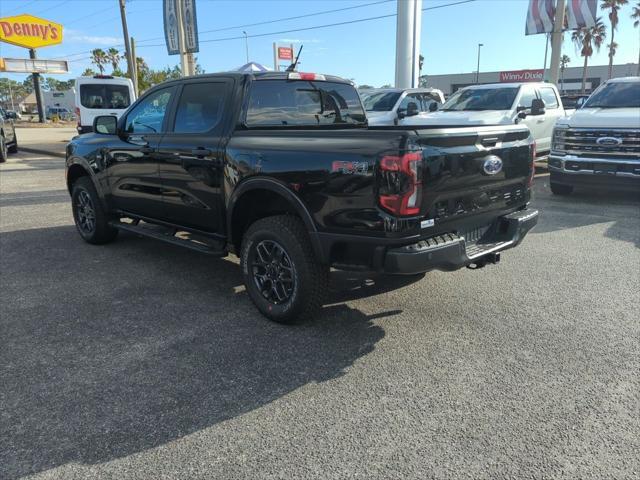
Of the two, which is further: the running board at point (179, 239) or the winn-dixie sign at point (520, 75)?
the winn-dixie sign at point (520, 75)

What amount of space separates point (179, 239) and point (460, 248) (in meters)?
2.64

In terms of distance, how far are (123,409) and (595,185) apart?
8.01 m

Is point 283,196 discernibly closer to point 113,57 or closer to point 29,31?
point 29,31

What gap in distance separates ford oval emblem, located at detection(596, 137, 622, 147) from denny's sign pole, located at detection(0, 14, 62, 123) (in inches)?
1763

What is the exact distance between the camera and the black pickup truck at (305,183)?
3.16 metres

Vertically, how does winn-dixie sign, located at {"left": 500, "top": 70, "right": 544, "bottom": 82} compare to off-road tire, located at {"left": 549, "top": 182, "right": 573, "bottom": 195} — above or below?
above

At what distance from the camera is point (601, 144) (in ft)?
26.6

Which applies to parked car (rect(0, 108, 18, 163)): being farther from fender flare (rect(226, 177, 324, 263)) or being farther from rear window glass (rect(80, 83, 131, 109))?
fender flare (rect(226, 177, 324, 263))

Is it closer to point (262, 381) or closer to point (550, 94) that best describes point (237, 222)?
point (262, 381)

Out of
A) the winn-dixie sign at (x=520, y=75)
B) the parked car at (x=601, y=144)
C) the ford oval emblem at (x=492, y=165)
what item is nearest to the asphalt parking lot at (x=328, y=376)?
the ford oval emblem at (x=492, y=165)

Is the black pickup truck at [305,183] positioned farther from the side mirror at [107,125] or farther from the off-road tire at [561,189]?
the off-road tire at [561,189]

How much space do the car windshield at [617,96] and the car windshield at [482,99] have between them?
1607 mm

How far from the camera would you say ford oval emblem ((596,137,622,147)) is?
312 inches

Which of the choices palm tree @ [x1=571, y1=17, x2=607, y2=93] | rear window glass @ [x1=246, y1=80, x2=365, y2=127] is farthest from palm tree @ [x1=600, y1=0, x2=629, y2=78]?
rear window glass @ [x1=246, y1=80, x2=365, y2=127]
